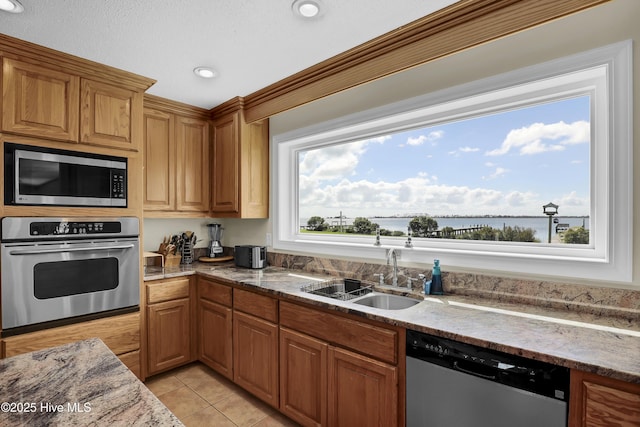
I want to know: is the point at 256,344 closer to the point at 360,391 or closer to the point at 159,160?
the point at 360,391

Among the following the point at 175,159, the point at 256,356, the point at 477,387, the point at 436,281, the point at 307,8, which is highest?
the point at 307,8

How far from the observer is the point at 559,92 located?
1.74 meters

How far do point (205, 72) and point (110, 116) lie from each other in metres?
0.76

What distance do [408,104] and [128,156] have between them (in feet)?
6.80

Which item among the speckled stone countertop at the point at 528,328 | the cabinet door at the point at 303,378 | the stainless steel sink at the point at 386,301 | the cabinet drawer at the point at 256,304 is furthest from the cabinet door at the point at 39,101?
the stainless steel sink at the point at 386,301

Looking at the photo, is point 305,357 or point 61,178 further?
point 61,178

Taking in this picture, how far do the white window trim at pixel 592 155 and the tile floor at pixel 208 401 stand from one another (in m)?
1.29

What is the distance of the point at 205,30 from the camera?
184 centimetres

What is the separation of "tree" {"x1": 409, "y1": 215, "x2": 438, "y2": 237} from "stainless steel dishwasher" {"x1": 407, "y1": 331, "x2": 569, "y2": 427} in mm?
987

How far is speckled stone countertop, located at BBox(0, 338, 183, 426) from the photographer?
74cm

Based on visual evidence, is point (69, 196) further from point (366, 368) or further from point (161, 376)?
point (366, 368)

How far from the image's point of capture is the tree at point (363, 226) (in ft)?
8.68

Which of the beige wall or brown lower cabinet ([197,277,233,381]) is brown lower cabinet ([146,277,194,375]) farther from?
the beige wall

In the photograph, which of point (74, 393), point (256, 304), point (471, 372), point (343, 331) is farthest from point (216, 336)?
point (471, 372)
